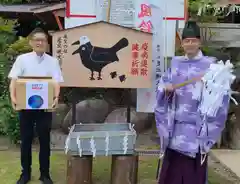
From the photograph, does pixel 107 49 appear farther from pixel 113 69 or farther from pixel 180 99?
pixel 180 99

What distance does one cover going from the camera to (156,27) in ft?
20.7

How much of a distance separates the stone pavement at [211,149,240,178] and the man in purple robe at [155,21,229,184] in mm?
1965

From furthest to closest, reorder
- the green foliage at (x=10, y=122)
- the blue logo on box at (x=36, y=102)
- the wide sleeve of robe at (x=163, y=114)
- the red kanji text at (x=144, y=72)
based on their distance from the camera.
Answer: the green foliage at (x=10, y=122) → the red kanji text at (x=144, y=72) → the blue logo on box at (x=36, y=102) → the wide sleeve of robe at (x=163, y=114)

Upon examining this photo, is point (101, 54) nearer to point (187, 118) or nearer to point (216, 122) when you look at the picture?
point (187, 118)

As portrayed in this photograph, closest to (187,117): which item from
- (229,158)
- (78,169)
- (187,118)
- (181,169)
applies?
(187,118)

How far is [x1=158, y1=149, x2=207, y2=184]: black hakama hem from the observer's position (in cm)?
443

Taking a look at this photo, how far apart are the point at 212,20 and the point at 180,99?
3.90 meters

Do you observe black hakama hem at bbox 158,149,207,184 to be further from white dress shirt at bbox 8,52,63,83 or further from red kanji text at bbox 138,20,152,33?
red kanji text at bbox 138,20,152,33

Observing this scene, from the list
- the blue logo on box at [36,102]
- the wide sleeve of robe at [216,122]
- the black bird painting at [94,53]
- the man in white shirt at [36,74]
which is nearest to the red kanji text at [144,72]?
the black bird painting at [94,53]

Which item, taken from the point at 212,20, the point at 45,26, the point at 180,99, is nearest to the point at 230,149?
the point at 212,20

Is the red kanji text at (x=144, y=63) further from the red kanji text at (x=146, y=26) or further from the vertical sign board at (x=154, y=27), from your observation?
the red kanji text at (x=146, y=26)

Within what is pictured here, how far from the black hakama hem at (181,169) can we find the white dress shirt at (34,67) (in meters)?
1.63

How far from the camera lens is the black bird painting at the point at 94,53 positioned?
5.79 metres

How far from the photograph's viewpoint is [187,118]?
4293 millimetres
